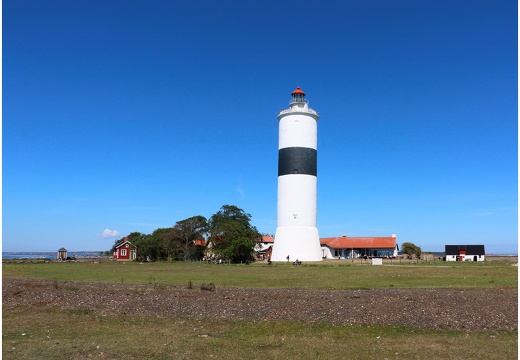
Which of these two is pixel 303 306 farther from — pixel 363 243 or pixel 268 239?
pixel 268 239

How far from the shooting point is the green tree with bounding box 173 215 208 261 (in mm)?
66875

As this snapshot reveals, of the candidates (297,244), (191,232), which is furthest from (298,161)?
(191,232)

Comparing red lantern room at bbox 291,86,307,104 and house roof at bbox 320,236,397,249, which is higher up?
red lantern room at bbox 291,86,307,104

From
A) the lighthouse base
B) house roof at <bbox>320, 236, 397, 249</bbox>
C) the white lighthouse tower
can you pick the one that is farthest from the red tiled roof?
the lighthouse base

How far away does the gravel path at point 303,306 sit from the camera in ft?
44.2

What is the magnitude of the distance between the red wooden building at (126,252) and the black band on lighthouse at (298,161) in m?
29.5

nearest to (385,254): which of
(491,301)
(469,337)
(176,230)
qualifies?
(176,230)

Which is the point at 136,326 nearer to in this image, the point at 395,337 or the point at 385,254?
the point at 395,337

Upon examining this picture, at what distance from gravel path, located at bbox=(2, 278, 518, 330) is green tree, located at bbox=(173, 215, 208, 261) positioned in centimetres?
4780

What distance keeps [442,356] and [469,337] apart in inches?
86.7

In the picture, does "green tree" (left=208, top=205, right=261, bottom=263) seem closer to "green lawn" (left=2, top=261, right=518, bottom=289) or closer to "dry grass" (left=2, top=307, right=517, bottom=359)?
"green lawn" (left=2, top=261, right=518, bottom=289)

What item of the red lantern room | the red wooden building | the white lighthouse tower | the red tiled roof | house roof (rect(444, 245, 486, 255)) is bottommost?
the red wooden building

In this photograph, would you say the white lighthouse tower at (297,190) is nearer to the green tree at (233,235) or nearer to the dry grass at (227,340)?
the green tree at (233,235)

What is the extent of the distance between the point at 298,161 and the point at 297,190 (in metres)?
3.58
